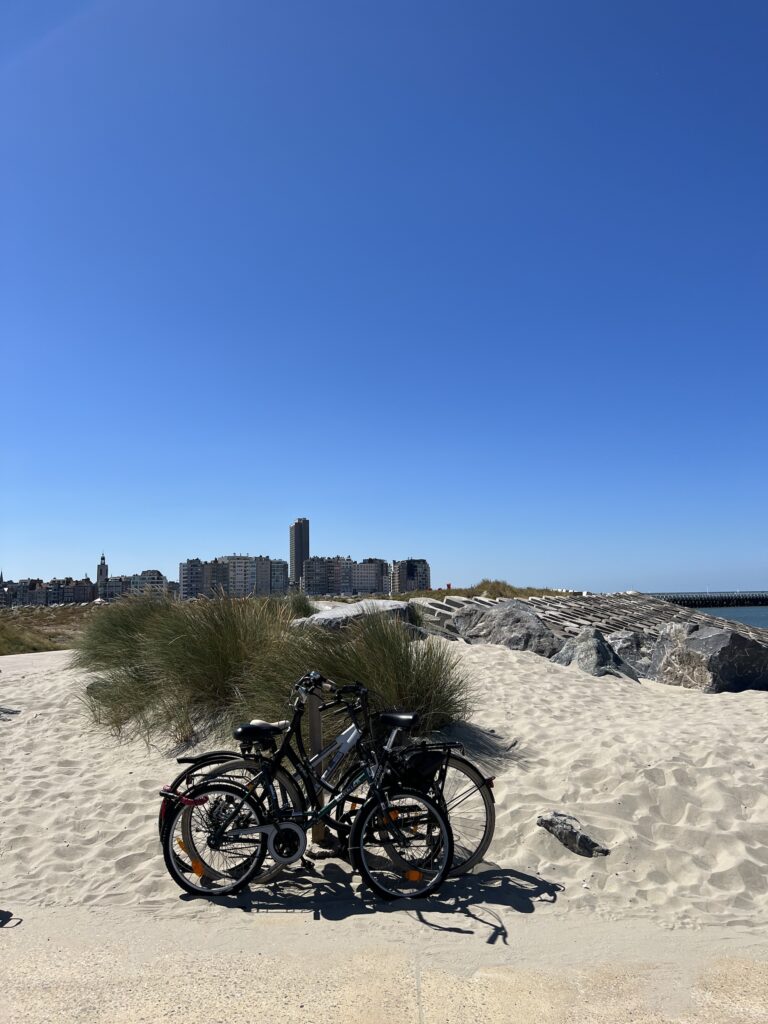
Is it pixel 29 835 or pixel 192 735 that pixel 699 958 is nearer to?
pixel 29 835

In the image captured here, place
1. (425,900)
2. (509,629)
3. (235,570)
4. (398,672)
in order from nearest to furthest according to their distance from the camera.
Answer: (425,900) → (398,672) → (509,629) → (235,570)

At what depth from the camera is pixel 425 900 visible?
384cm

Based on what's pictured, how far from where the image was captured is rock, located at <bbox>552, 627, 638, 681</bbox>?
10.5 metres

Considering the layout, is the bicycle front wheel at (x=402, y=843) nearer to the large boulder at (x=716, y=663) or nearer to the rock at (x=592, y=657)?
the rock at (x=592, y=657)

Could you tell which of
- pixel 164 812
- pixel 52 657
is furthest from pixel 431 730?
pixel 52 657

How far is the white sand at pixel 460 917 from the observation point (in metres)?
2.89

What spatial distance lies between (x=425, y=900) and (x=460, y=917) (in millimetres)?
270

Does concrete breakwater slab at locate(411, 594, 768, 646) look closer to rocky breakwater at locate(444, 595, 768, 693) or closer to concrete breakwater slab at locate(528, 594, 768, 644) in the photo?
concrete breakwater slab at locate(528, 594, 768, 644)

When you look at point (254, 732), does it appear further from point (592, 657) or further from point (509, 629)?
point (509, 629)

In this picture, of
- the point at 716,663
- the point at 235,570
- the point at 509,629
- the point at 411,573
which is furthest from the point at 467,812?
the point at 411,573

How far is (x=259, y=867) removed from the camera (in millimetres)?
3914

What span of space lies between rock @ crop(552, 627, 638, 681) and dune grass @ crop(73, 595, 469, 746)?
331 cm

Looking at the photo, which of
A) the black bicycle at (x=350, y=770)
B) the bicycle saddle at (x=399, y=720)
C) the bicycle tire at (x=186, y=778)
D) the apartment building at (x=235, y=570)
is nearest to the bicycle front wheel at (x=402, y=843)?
the black bicycle at (x=350, y=770)

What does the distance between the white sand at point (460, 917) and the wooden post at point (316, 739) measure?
0.17 m
